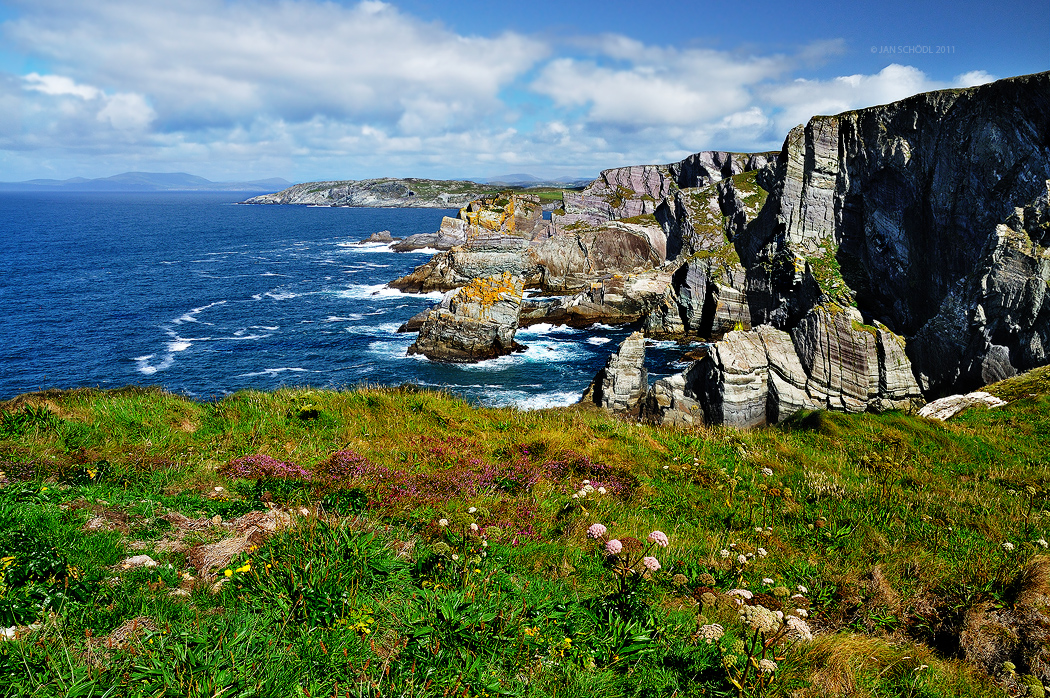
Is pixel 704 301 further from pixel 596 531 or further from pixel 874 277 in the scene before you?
pixel 596 531

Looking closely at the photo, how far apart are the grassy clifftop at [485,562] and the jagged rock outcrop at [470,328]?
35599mm

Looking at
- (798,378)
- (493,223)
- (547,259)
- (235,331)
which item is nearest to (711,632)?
(798,378)

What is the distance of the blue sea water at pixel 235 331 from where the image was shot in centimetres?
3978

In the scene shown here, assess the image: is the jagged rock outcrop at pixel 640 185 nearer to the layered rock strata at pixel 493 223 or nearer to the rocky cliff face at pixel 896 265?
the layered rock strata at pixel 493 223

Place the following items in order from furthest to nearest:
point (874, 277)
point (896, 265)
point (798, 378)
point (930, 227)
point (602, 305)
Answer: point (602, 305) < point (874, 277) < point (896, 265) < point (930, 227) < point (798, 378)

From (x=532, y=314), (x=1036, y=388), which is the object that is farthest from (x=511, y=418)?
(x=532, y=314)

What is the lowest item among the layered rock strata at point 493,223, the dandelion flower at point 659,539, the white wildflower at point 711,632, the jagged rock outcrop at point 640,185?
the dandelion flower at point 659,539

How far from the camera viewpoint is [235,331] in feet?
170

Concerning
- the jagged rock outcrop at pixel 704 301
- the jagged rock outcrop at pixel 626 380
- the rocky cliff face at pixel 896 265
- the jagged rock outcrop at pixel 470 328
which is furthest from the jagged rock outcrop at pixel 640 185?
the jagged rock outcrop at pixel 626 380

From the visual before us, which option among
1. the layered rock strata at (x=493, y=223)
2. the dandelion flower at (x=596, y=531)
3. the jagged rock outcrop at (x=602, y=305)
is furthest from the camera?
the layered rock strata at (x=493, y=223)

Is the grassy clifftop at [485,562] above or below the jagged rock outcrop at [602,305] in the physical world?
above

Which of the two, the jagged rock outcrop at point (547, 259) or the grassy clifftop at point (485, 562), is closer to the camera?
the grassy clifftop at point (485, 562)

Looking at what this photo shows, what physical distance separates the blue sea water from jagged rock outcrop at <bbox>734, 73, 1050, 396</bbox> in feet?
46.2

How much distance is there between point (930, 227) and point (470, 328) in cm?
3452
